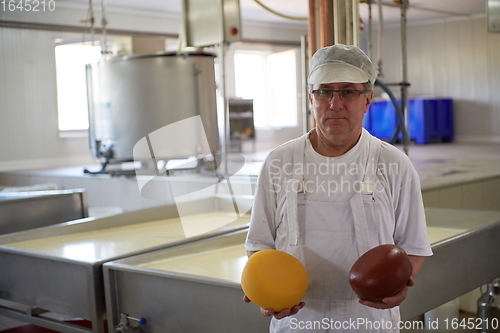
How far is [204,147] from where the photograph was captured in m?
5.19

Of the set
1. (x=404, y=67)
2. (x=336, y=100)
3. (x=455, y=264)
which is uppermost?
(x=404, y=67)

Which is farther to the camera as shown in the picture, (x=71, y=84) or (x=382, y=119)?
(x=382, y=119)

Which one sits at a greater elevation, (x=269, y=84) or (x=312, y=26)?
(x=269, y=84)

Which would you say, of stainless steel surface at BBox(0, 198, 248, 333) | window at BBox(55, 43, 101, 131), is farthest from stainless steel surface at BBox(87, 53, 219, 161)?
window at BBox(55, 43, 101, 131)

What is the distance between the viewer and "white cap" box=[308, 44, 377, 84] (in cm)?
126

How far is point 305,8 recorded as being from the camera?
10273 mm

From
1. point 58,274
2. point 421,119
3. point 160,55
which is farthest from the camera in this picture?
point 421,119

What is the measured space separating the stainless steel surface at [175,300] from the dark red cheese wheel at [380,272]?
496 millimetres

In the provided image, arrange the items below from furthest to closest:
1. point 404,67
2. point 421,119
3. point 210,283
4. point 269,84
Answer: point 269,84
point 421,119
point 404,67
point 210,283

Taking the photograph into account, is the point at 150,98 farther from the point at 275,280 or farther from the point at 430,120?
the point at 430,120

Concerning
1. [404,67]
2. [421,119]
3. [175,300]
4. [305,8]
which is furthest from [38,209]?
[421,119]

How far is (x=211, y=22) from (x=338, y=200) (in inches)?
134

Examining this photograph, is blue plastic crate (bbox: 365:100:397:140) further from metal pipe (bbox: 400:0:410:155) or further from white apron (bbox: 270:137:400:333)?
white apron (bbox: 270:137:400:333)

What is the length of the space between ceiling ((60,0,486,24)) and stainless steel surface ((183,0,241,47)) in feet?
14.5
